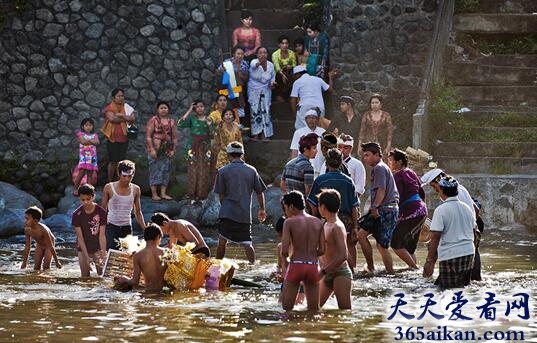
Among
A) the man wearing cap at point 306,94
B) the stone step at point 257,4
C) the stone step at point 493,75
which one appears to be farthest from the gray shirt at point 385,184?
the stone step at point 257,4

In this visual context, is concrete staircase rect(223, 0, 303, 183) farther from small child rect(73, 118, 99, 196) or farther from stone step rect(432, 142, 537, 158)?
stone step rect(432, 142, 537, 158)

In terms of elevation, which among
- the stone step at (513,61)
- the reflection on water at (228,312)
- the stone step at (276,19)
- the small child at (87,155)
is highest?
the stone step at (276,19)

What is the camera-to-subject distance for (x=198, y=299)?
15195 mm

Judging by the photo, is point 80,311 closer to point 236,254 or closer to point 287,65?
Result: point 236,254

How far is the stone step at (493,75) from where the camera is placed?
25469mm

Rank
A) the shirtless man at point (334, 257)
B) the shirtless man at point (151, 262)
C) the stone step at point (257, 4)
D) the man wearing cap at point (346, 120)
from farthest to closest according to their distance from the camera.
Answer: the stone step at point (257, 4) → the man wearing cap at point (346, 120) → the shirtless man at point (151, 262) → the shirtless man at point (334, 257)

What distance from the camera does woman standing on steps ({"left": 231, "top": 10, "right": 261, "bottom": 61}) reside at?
2617 cm

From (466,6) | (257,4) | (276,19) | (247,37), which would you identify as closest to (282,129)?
(247,37)

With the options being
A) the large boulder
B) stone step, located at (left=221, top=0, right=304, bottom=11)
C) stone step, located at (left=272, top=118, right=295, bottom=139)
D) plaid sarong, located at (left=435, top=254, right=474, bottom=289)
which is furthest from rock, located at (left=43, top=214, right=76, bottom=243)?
plaid sarong, located at (left=435, top=254, right=474, bottom=289)

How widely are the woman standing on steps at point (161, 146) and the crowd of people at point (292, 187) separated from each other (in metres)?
0.02

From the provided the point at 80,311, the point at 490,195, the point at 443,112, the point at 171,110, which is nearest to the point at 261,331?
the point at 80,311

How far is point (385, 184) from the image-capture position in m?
17.0

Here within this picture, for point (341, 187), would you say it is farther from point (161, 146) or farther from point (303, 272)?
point (161, 146)

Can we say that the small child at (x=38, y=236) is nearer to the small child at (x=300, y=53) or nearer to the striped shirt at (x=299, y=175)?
the striped shirt at (x=299, y=175)
